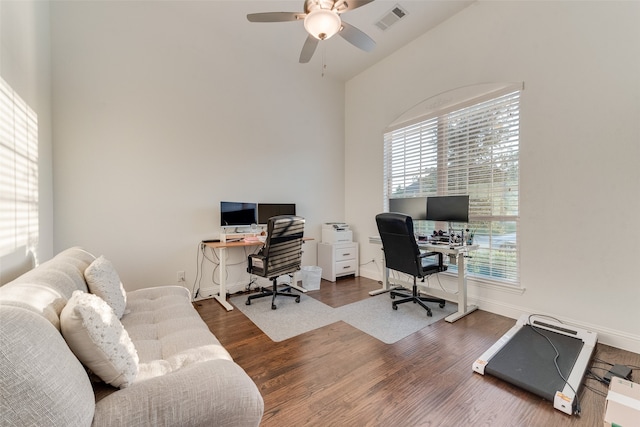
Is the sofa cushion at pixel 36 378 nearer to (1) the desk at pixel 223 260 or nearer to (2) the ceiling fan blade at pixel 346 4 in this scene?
(1) the desk at pixel 223 260

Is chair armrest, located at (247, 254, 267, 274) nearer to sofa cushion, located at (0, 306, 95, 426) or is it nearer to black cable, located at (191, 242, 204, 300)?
black cable, located at (191, 242, 204, 300)

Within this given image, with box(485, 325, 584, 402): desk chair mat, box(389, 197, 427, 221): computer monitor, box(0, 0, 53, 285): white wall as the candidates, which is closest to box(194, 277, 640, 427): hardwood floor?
box(485, 325, 584, 402): desk chair mat

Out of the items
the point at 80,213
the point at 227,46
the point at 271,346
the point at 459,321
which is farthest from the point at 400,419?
the point at 227,46

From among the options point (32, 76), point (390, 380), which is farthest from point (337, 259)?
point (32, 76)

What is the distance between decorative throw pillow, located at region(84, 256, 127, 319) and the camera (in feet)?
5.35

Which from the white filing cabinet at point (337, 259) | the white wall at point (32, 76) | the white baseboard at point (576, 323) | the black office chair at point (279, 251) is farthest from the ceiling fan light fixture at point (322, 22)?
the white baseboard at point (576, 323)

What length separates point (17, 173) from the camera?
172cm

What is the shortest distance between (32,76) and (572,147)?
456 centimetres

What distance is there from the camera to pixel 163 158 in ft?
10.2

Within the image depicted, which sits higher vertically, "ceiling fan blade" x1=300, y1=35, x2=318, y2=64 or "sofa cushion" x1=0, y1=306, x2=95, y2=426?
"ceiling fan blade" x1=300, y1=35, x2=318, y2=64

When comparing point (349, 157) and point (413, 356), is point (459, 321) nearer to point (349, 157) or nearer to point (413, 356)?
point (413, 356)

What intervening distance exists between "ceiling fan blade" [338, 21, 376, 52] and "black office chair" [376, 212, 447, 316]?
5.45ft

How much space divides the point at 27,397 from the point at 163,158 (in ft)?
9.55

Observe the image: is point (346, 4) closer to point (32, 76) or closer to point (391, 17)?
point (391, 17)
